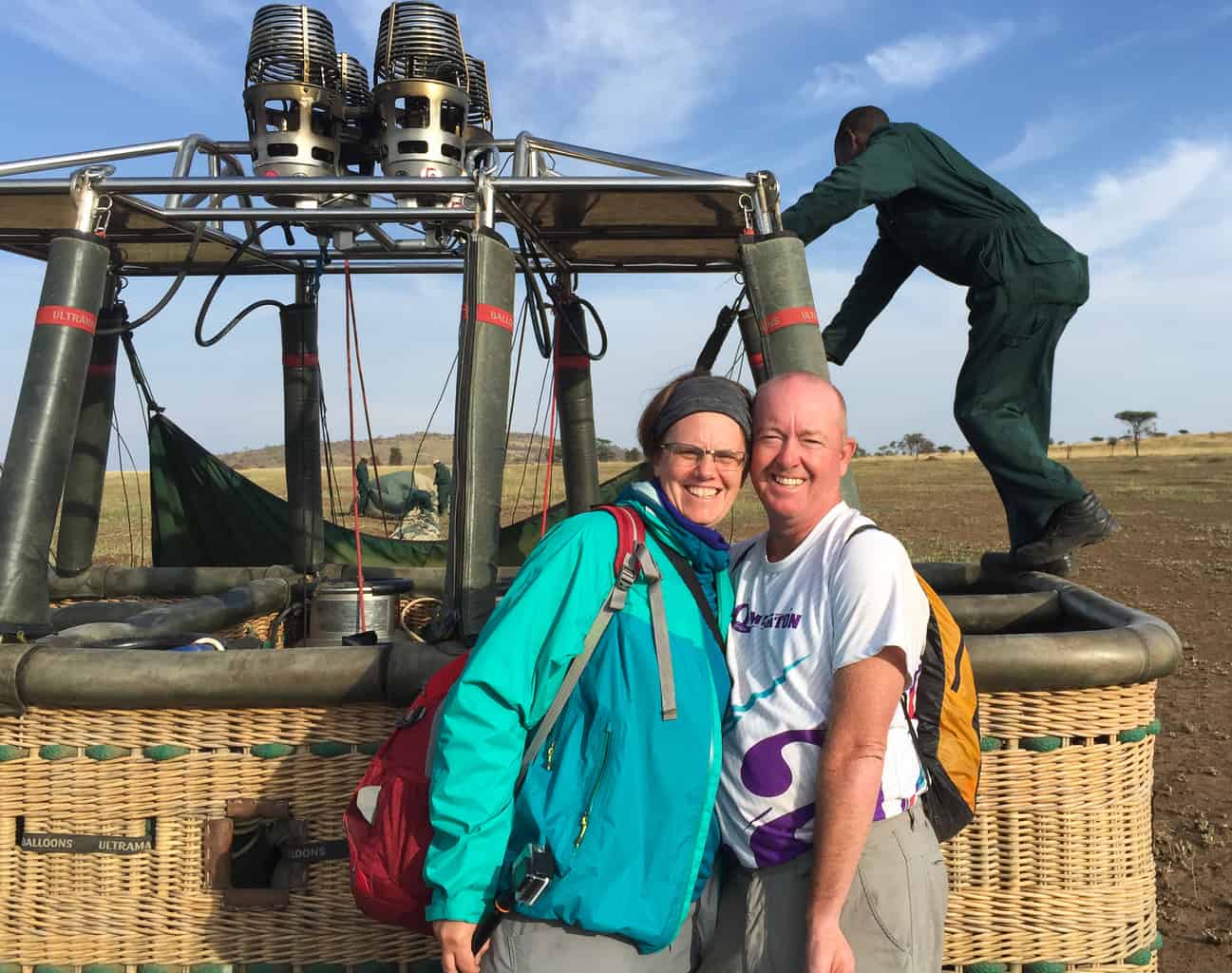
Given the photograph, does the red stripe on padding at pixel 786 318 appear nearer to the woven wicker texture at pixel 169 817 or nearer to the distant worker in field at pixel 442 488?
the woven wicker texture at pixel 169 817

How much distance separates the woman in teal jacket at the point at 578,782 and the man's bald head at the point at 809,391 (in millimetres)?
406

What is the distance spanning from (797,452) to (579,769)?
2.08 feet

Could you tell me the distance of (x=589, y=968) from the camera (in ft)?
5.48

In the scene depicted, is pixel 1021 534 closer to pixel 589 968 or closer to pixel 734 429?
pixel 734 429

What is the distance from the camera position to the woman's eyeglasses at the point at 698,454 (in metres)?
A: 1.92

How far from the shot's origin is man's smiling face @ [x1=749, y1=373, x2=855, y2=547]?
6.12 ft

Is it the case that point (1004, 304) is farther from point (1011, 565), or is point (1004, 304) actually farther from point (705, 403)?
point (705, 403)

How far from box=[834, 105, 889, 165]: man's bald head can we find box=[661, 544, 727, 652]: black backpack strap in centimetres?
233

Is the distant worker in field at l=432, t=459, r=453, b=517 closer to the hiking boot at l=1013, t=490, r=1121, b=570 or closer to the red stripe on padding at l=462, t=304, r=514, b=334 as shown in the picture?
the hiking boot at l=1013, t=490, r=1121, b=570

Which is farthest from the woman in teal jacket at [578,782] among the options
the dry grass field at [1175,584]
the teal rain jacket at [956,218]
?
the dry grass field at [1175,584]

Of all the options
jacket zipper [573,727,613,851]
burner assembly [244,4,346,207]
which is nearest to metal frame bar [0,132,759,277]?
burner assembly [244,4,346,207]

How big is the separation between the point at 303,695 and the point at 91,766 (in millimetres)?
512

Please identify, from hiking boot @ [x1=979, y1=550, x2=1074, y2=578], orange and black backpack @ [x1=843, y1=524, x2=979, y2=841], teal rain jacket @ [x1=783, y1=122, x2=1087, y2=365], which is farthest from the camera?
hiking boot @ [x1=979, y1=550, x2=1074, y2=578]

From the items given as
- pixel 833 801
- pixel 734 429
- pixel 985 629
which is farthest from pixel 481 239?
pixel 985 629
